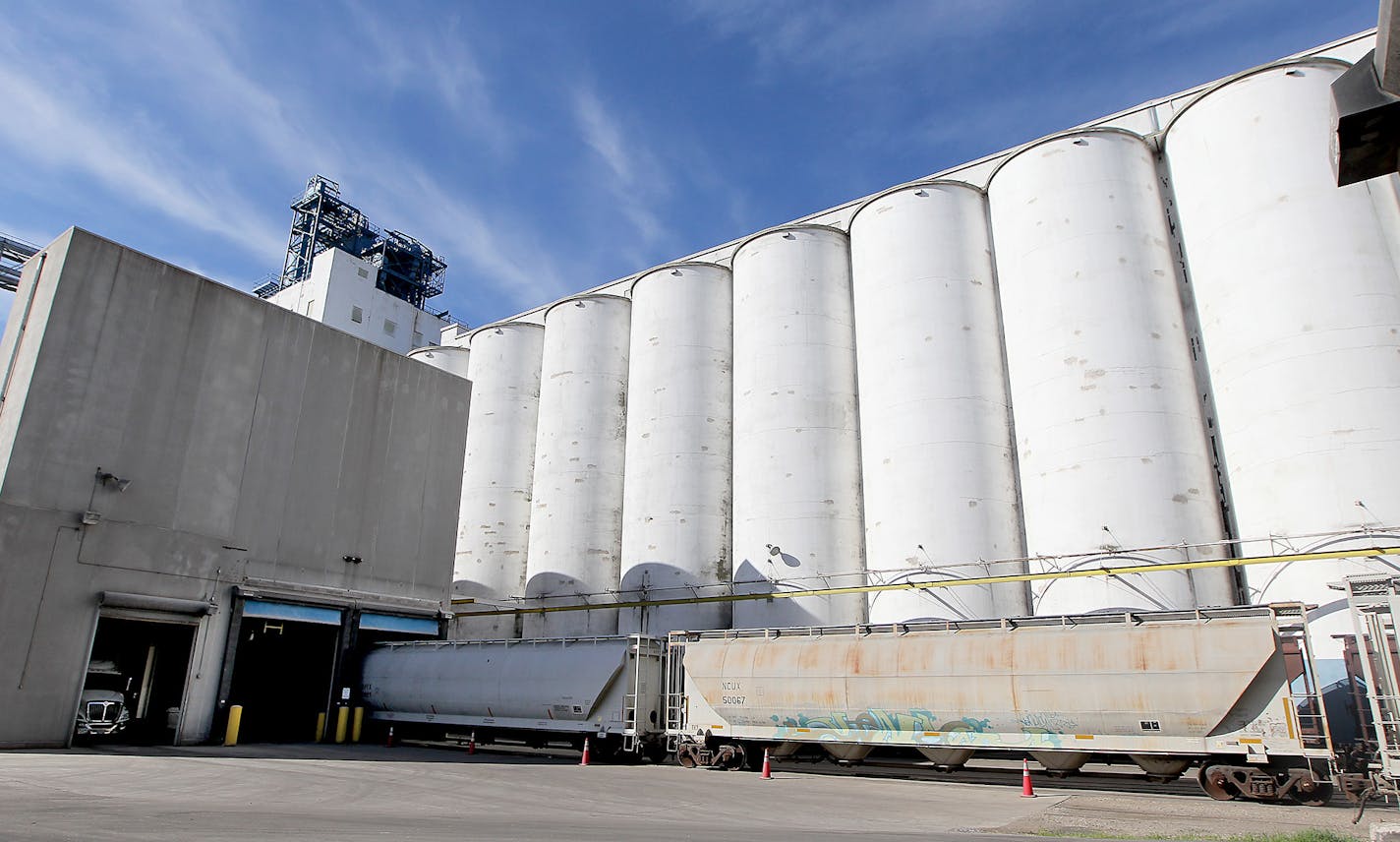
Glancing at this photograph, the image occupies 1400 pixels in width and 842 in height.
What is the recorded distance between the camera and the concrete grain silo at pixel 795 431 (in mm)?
27906

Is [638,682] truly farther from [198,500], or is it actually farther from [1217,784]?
[198,500]

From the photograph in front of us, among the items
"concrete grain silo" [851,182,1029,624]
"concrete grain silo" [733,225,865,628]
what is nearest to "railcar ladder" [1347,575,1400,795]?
"concrete grain silo" [851,182,1029,624]

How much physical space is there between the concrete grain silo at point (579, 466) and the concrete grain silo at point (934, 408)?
11445mm

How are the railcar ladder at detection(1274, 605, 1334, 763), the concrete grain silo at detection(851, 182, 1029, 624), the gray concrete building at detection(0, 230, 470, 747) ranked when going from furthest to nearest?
1. the concrete grain silo at detection(851, 182, 1029, 624)
2. the gray concrete building at detection(0, 230, 470, 747)
3. the railcar ladder at detection(1274, 605, 1334, 763)

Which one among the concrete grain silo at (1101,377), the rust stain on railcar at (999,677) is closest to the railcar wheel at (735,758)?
the rust stain on railcar at (999,677)

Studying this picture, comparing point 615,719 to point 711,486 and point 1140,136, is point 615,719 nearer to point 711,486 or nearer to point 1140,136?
point 711,486

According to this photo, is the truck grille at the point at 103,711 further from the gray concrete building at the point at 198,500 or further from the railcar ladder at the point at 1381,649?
the railcar ladder at the point at 1381,649

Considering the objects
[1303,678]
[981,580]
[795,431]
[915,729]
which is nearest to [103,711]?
[915,729]

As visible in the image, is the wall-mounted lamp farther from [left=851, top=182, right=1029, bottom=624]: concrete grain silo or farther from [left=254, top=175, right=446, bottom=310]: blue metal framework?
[left=254, top=175, right=446, bottom=310]: blue metal framework

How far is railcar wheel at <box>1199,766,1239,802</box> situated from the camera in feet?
47.2

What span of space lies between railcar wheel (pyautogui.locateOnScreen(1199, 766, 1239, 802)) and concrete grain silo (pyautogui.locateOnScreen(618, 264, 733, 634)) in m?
16.7

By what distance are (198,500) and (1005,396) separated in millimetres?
24113

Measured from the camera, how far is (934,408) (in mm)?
26359

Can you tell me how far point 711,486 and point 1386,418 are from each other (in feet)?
64.8
